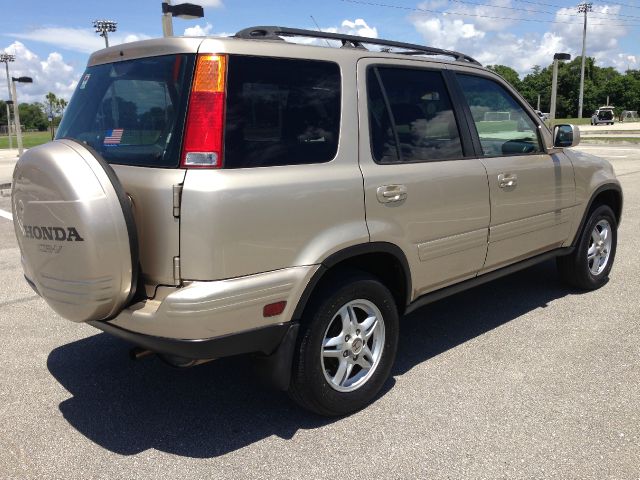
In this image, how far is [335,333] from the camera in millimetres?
3260

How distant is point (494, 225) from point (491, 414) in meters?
1.34

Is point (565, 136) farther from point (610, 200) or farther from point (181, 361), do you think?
point (181, 361)

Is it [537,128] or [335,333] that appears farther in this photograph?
[537,128]

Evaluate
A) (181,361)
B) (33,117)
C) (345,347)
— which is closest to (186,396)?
(181,361)

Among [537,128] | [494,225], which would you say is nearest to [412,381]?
[494,225]

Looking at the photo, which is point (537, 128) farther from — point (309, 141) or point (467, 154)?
point (309, 141)

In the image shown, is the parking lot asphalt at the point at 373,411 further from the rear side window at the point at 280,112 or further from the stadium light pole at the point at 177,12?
the stadium light pole at the point at 177,12

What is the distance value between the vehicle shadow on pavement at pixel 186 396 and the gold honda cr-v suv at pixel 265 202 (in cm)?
39

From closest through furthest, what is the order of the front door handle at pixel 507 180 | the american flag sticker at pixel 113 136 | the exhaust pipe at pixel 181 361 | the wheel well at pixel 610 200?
1. the exhaust pipe at pixel 181 361
2. the american flag sticker at pixel 113 136
3. the front door handle at pixel 507 180
4. the wheel well at pixel 610 200

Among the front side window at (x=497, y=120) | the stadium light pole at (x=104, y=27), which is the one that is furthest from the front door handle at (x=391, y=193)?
the stadium light pole at (x=104, y=27)

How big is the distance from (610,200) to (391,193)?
3198 mm

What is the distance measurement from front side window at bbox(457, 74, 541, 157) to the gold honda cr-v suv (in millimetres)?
96

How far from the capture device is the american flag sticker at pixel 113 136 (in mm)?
2992

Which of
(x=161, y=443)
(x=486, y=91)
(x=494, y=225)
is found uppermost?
(x=486, y=91)
